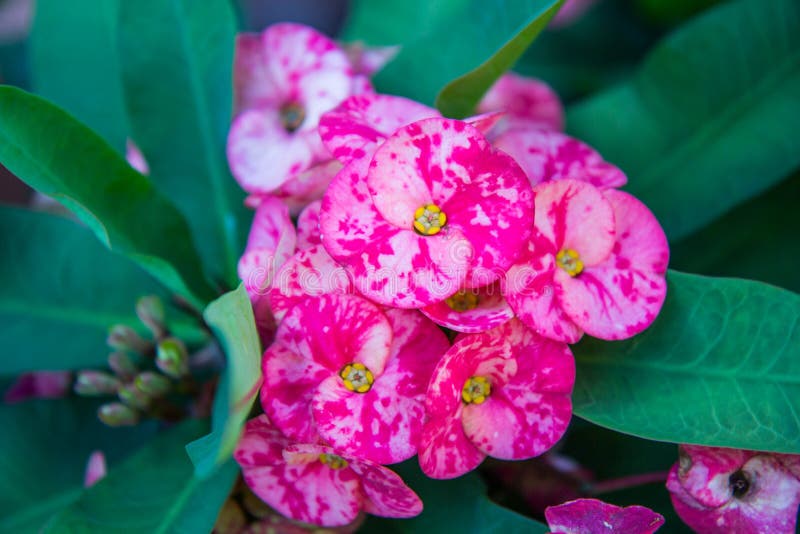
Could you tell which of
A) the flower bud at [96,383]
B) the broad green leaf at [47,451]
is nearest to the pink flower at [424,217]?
the flower bud at [96,383]

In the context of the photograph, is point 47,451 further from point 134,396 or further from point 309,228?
point 309,228

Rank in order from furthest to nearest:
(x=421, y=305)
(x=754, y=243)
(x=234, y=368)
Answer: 1. (x=754, y=243)
2. (x=421, y=305)
3. (x=234, y=368)

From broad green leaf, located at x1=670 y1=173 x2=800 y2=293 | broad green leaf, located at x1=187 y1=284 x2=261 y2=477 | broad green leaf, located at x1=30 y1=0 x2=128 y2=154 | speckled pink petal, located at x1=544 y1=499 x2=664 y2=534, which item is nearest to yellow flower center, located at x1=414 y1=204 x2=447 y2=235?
broad green leaf, located at x1=187 y1=284 x2=261 y2=477

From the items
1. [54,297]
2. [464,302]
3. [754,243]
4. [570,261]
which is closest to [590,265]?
[570,261]

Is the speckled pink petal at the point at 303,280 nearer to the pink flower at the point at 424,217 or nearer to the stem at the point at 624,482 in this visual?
the pink flower at the point at 424,217

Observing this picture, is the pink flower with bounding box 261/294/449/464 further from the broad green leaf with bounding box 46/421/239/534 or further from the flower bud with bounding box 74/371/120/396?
the flower bud with bounding box 74/371/120/396

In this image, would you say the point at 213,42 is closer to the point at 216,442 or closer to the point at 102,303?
the point at 102,303
